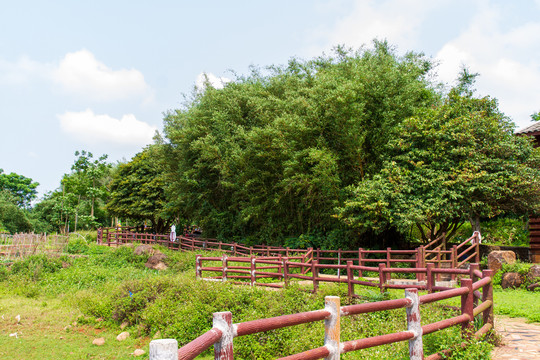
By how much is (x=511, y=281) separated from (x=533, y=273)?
2.22 feet

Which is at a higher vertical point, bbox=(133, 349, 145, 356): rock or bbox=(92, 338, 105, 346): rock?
bbox=(133, 349, 145, 356): rock

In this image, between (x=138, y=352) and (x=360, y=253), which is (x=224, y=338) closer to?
(x=138, y=352)

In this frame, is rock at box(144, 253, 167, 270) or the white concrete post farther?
rock at box(144, 253, 167, 270)

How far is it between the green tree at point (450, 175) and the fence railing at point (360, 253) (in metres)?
1.51

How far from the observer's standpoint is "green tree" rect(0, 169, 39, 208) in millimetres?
67062

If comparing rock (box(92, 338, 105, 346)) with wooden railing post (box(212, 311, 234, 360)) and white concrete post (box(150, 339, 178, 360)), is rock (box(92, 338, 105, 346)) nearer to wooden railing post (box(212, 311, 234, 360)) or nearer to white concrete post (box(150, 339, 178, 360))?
wooden railing post (box(212, 311, 234, 360))

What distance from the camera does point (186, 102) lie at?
35.6 metres

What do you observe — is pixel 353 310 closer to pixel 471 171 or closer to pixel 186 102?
pixel 471 171

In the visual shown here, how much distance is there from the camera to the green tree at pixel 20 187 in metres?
67.1

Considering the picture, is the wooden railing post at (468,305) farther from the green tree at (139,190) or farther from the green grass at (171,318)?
the green tree at (139,190)

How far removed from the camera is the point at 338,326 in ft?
12.4

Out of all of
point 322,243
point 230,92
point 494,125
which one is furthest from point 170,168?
point 494,125

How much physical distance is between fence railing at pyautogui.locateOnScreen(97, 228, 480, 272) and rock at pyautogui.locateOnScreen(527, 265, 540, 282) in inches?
79.4

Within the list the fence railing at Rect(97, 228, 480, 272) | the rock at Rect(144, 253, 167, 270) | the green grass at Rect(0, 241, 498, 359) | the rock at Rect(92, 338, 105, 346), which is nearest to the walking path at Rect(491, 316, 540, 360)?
the green grass at Rect(0, 241, 498, 359)
